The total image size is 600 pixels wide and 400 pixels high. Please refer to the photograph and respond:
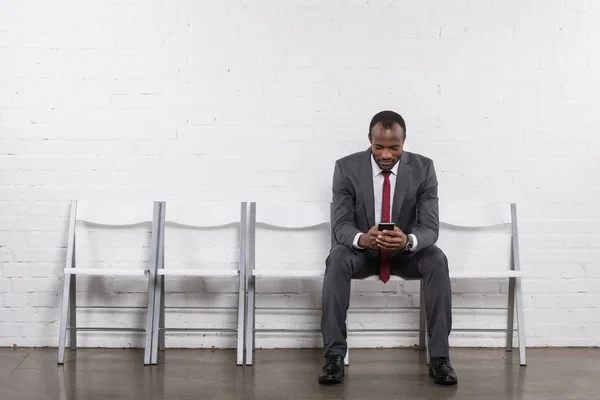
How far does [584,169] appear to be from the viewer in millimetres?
4262

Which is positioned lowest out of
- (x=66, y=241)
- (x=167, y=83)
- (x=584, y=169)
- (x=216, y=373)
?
(x=216, y=373)

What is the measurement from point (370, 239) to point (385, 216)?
26cm

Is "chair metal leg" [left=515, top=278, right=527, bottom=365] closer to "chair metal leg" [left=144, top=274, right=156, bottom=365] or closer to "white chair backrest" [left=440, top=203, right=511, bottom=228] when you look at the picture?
"white chair backrest" [left=440, top=203, right=511, bottom=228]

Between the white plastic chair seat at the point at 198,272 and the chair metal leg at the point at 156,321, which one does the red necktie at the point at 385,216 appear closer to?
the white plastic chair seat at the point at 198,272

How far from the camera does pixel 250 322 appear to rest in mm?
3936

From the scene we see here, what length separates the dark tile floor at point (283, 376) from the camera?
322 cm

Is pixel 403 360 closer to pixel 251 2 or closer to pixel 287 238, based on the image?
pixel 287 238

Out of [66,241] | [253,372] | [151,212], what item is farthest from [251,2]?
[253,372]

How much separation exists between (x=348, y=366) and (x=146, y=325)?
3.42 ft

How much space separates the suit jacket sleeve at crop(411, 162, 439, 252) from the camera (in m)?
3.73

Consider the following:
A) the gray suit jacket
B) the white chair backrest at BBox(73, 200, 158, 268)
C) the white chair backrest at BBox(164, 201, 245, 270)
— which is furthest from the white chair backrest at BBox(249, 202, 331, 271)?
the white chair backrest at BBox(73, 200, 158, 268)

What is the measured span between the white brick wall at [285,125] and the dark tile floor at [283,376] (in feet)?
0.78

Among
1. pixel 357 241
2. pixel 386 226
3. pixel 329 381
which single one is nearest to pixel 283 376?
pixel 329 381

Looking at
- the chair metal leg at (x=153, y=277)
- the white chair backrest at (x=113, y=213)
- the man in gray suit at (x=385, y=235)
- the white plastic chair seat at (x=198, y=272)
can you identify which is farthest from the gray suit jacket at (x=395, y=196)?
the white chair backrest at (x=113, y=213)
